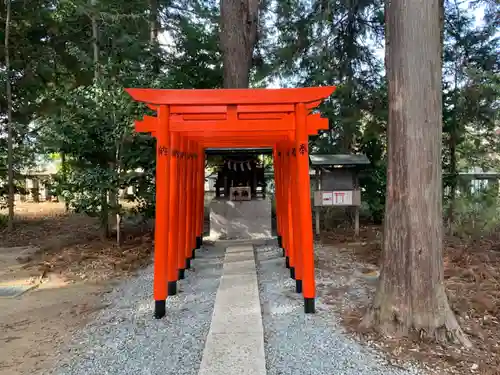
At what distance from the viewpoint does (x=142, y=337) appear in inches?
143

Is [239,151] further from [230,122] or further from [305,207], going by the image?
[305,207]

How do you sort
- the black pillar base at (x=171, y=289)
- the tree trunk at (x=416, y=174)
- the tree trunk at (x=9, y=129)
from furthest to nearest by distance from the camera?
the tree trunk at (x=9, y=129) → the black pillar base at (x=171, y=289) → the tree trunk at (x=416, y=174)

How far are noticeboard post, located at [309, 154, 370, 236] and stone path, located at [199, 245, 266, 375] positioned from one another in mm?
3057

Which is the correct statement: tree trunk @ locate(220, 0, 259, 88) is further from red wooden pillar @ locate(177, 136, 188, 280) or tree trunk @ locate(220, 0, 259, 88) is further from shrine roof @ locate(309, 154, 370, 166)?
red wooden pillar @ locate(177, 136, 188, 280)

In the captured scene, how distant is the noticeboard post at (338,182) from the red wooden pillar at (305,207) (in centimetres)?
385

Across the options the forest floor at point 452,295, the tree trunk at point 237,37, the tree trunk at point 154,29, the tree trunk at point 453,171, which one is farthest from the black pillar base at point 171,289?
the tree trunk at point 453,171

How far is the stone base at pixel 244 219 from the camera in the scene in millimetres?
8641

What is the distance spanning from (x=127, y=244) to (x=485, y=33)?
8.24 m

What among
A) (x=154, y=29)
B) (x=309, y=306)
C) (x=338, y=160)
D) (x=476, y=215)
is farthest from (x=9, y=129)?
(x=476, y=215)

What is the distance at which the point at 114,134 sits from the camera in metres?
7.41

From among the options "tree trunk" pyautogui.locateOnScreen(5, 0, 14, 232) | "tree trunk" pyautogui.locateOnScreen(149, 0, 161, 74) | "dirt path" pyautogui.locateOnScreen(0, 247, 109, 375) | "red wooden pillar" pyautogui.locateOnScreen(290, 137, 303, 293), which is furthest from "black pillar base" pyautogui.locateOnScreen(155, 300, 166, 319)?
"tree trunk" pyautogui.locateOnScreen(5, 0, 14, 232)

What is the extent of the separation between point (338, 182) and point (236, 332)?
5.24 m

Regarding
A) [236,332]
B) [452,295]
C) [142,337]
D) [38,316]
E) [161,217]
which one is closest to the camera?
[236,332]

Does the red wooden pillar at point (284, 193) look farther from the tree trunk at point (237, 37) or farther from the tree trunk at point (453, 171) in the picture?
the tree trunk at point (453, 171)
